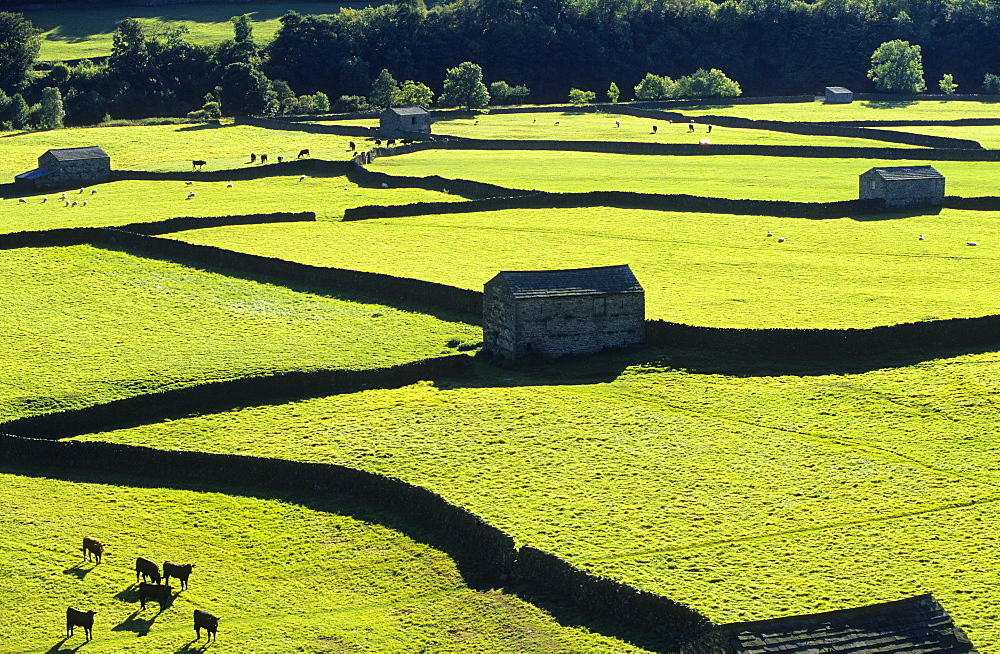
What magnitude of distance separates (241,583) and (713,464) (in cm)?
1589

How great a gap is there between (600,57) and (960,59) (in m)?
53.2

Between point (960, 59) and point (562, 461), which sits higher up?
point (960, 59)

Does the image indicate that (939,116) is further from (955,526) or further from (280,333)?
(955,526)

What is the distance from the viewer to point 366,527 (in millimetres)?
37500

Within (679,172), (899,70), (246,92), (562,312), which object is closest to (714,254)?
(562,312)

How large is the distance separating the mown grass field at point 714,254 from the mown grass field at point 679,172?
8.45 m

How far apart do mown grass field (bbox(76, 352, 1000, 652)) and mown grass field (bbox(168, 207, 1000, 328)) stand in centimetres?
797

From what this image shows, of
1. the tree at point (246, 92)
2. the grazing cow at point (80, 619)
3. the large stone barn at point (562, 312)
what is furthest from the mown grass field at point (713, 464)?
the tree at point (246, 92)

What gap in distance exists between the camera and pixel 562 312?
5341 centimetres

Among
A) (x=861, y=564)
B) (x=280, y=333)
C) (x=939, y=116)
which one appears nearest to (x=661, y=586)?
(x=861, y=564)

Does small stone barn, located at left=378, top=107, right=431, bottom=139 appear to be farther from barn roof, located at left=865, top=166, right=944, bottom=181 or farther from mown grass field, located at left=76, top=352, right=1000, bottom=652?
mown grass field, located at left=76, top=352, right=1000, bottom=652

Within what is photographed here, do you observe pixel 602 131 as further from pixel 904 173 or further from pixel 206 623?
pixel 206 623

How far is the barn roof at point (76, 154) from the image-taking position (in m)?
98.6

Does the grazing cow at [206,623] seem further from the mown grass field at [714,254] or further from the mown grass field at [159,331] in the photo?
the mown grass field at [714,254]
